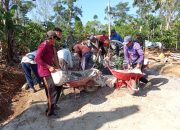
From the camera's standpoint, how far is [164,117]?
21.4 feet

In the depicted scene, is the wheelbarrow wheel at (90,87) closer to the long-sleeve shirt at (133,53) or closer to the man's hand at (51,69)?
the long-sleeve shirt at (133,53)

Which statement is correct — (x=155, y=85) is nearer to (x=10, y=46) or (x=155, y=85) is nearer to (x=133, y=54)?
(x=133, y=54)

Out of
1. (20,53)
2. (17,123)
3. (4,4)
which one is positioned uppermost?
(4,4)

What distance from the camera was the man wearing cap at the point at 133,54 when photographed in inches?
317

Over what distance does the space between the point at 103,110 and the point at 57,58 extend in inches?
62.1

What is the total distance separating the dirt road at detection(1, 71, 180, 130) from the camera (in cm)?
639

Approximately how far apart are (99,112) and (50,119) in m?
1.10

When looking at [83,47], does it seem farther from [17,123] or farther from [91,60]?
[17,123]

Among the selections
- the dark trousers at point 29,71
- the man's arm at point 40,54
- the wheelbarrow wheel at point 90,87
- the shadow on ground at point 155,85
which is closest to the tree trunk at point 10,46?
the dark trousers at point 29,71

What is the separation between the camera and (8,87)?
29.6ft

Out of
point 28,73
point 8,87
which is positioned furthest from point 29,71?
point 8,87

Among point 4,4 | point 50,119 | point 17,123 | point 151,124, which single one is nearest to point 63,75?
point 50,119

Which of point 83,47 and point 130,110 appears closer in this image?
point 130,110

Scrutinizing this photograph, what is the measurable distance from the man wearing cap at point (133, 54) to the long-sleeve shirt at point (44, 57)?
7.74 feet
